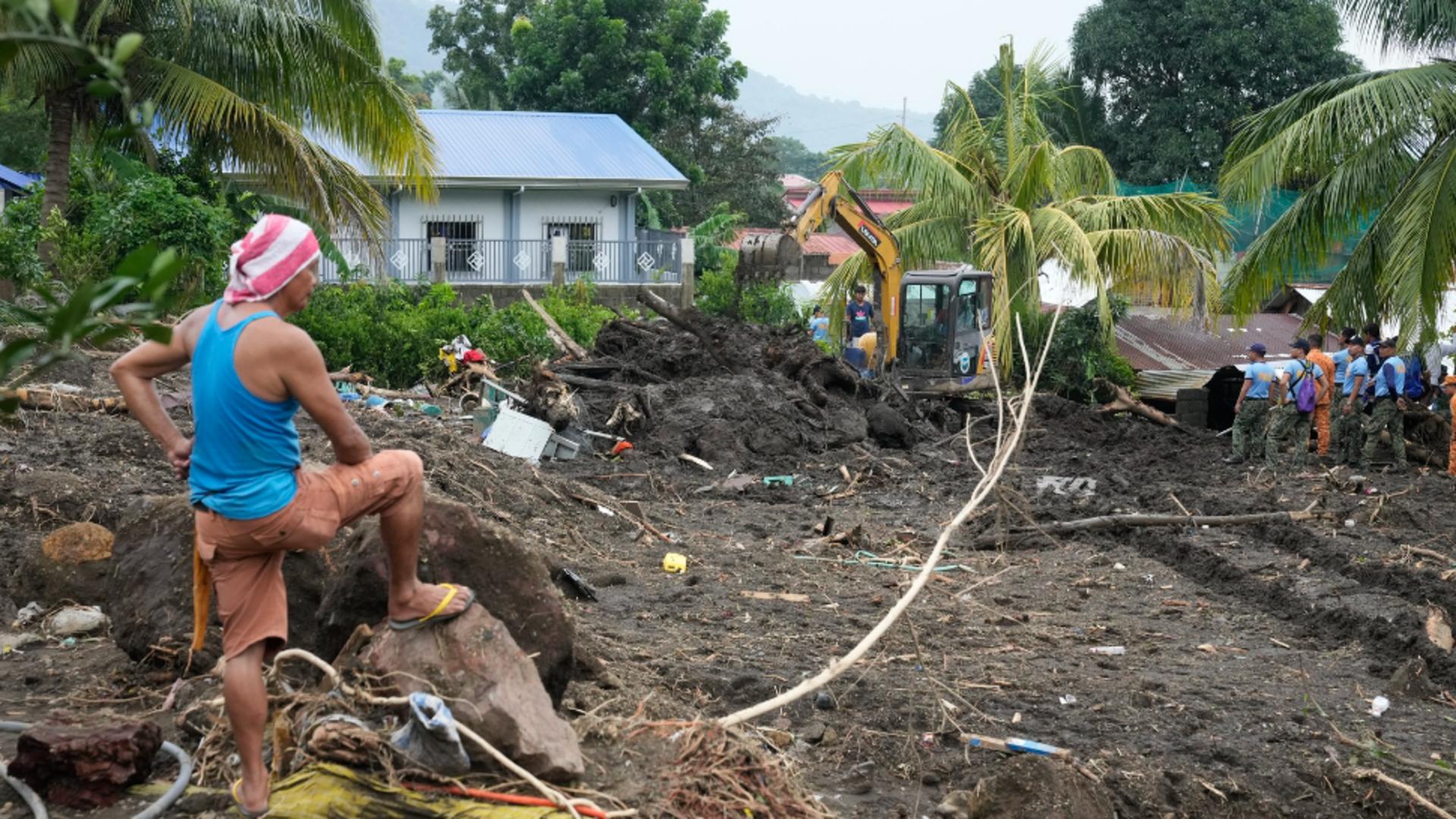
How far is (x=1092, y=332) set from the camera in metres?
23.5

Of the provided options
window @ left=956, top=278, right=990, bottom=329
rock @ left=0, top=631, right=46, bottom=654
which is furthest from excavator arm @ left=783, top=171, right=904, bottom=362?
rock @ left=0, top=631, right=46, bottom=654

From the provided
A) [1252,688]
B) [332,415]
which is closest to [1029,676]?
[1252,688]

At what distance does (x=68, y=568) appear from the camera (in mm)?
7012

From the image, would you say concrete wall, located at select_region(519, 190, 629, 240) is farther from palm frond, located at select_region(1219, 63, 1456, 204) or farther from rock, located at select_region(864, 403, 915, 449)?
palm frond, located at select_region(1219, 63, 1456, 204)

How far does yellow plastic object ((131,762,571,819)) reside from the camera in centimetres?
393

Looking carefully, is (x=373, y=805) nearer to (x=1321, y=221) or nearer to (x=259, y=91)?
(x=259, y=91)

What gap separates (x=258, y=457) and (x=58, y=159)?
15.3 m

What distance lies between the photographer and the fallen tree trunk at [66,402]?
424 inches

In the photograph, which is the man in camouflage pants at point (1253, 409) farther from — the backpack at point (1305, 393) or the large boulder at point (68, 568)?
the large boulder at point (68, 568)

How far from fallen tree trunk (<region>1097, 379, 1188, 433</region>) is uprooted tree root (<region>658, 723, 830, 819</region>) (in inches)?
681

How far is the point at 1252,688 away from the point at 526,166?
86.6 feet

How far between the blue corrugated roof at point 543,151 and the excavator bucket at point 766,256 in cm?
1275

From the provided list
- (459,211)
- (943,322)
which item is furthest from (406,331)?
(459,211)

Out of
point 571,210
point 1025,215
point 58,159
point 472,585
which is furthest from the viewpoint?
point 571,210
